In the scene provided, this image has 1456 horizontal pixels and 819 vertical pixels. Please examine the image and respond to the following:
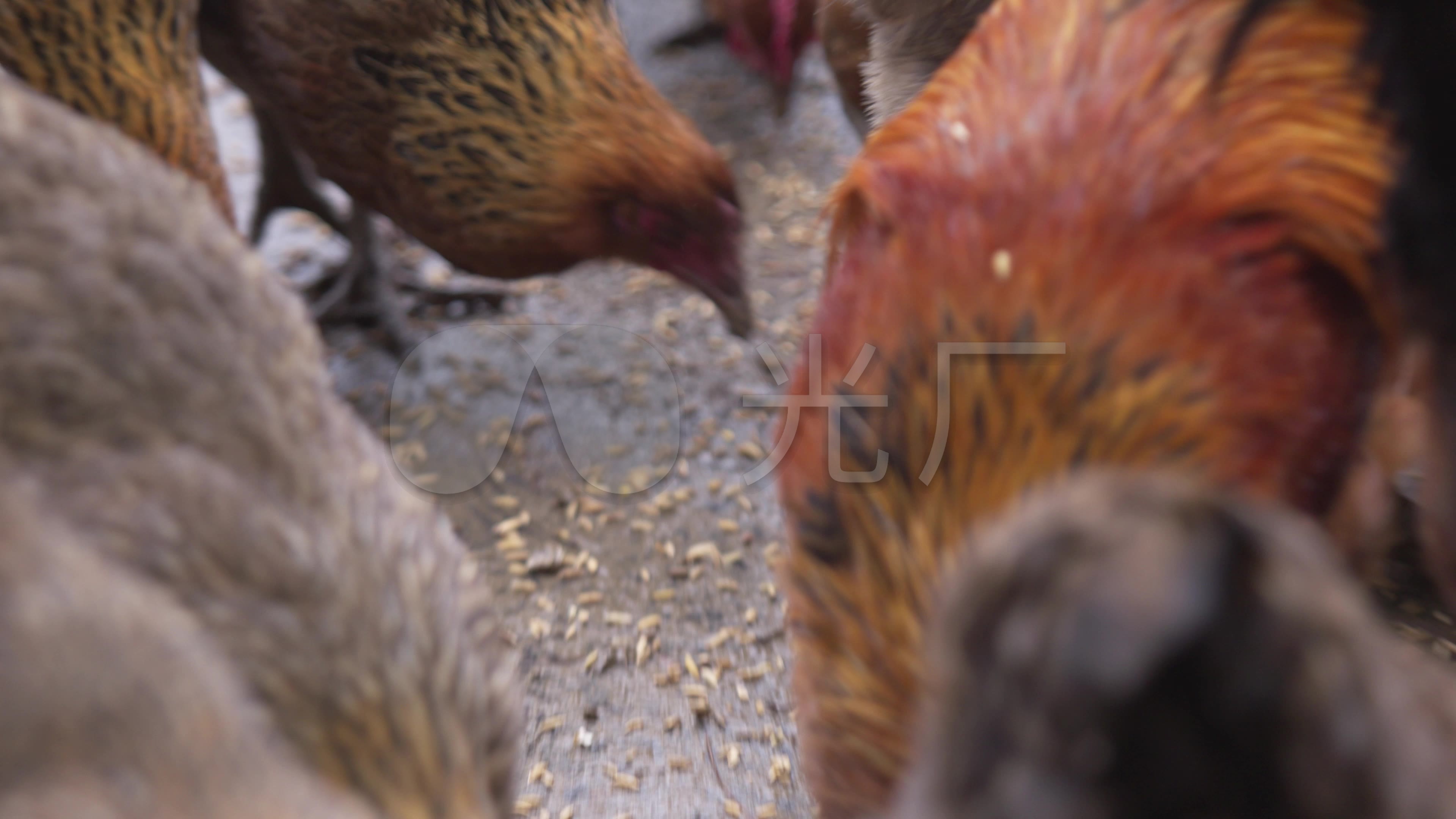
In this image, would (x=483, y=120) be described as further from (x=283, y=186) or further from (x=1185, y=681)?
(x=1185, y=681)

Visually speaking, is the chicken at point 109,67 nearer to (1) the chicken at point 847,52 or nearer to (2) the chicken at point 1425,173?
(1) the chicken at point 847,52

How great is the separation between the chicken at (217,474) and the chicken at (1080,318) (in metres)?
0.43

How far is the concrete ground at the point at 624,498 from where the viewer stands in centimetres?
185

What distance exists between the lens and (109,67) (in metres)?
1.59

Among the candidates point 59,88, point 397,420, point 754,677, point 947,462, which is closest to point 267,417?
point 947,462

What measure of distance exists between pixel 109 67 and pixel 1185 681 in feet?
6.09

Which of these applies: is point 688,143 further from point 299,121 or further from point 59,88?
point 59,88

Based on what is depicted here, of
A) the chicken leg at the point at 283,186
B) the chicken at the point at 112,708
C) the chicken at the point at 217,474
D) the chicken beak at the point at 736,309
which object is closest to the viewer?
the chicken at the point at 112,708

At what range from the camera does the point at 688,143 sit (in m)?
2.30

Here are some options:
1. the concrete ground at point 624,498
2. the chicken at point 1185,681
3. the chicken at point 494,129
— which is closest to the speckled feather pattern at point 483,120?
the chicken at point 494,129

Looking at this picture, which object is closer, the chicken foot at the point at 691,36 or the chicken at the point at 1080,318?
the chicken at the point at 1080,318

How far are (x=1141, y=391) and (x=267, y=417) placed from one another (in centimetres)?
90

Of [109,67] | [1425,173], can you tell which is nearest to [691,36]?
[109,67]

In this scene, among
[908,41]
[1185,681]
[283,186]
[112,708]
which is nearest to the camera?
[1185,681]
